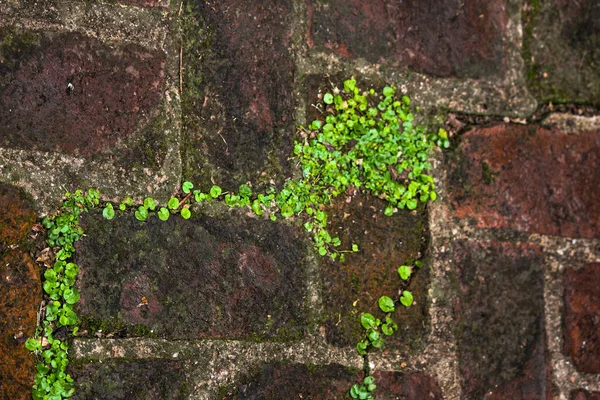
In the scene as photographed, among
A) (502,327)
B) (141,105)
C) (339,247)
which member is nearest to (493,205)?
(502,327)

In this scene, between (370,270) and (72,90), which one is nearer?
(72,90)

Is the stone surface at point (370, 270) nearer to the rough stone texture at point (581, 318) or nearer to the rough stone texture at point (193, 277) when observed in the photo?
the rough stone texture at point (193, 277)

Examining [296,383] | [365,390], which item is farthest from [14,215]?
[365,390]

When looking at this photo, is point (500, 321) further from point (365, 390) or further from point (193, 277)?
point (193, 277)

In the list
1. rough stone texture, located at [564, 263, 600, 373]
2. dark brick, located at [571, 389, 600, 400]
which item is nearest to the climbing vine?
rough stone texture, located at [564, 263, 600, 373]

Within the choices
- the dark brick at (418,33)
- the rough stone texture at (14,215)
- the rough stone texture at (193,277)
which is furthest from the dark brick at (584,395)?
the rough stone texture at (14,215)

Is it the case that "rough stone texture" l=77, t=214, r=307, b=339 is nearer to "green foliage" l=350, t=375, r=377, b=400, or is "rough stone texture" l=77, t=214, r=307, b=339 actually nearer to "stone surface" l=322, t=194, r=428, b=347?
"stone surface" l=322, t=194, r=428, b=347

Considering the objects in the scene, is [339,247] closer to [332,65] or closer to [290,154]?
[290,154]
